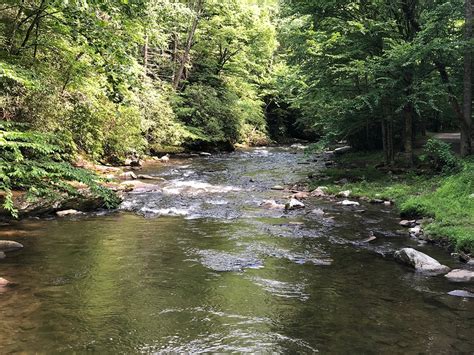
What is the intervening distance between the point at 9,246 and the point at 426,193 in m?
10.3

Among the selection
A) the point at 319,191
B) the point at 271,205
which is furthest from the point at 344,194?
the point at 271,205

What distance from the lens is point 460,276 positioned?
22.1 ft

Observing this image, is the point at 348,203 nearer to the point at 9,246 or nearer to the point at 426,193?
the point at 426,193

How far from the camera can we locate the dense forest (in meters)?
9.18

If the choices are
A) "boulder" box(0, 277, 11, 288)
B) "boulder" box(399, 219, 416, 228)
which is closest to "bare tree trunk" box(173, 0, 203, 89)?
"boulder" box(399, 219, 416, 228)

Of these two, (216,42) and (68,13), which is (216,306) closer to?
(68,13)

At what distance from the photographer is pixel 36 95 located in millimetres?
13734

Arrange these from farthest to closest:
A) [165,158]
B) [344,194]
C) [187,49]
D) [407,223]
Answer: [187,49]
[165,158]
[344,194]
[407,223]

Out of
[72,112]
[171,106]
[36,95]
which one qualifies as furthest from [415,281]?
[171,106]

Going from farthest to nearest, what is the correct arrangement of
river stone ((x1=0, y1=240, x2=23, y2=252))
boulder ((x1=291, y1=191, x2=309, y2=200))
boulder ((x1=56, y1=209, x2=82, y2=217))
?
1. boulder ((x1=291, y1=191, x2=309, y2=200))
2. boulder ((x1=56, y1=209, x2=82, y2=217))
3. river stone ((x1=0, y1=240, x2=23, y2=252))

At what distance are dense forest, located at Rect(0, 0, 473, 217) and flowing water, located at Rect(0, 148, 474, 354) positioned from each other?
1.62 metres

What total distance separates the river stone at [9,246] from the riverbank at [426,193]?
7.97 meters

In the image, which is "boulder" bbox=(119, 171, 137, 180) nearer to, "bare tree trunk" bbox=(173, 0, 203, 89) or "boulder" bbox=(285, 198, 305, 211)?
"boulder" bbox=(285, 198, 305, 211)

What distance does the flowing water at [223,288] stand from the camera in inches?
191
